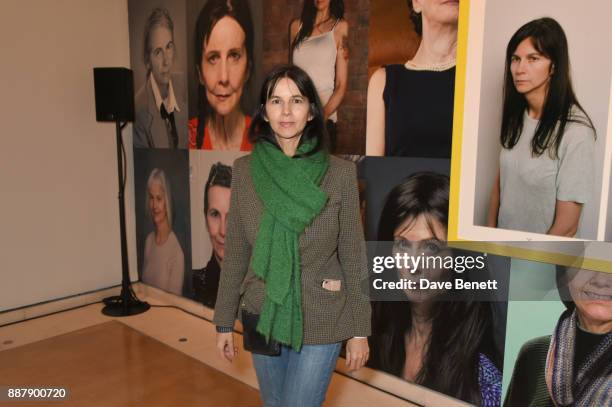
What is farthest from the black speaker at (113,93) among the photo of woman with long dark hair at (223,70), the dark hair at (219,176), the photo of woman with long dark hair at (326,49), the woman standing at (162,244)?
the photo of woman with long dark hair at (326,49)

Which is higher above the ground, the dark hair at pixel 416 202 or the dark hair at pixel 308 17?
the dark hair at pixel 308 17

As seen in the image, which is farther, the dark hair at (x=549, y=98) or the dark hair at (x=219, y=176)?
the dark hair at (x=219, y=176)

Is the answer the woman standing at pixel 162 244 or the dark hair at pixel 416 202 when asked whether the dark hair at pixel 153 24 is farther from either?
the dark hair at pixel 416 202

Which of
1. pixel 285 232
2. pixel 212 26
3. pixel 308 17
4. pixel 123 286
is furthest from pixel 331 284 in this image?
pixel 123 286

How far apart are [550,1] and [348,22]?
1.00 metres

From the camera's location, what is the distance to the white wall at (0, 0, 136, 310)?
3.41 m

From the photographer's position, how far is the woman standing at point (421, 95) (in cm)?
215

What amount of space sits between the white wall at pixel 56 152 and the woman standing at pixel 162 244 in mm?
337

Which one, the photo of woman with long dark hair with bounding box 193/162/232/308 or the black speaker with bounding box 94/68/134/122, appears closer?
the photo of woman with long dark hair with bounding box 193/162/232/308

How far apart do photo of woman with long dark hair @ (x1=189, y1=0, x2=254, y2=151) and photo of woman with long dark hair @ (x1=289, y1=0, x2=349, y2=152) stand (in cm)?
49

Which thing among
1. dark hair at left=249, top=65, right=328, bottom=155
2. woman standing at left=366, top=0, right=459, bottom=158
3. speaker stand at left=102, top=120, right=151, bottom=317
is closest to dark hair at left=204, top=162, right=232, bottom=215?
speaker stand at left=102, top=120, right=151, bottom=317

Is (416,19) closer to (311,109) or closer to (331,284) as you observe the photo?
(311,109)

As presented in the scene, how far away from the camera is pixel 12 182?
3.45m

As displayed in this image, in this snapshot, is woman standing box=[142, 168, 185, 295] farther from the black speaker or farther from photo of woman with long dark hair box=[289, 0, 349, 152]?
photo of woman with long dark hair box=[289, 0, 349, 152]
